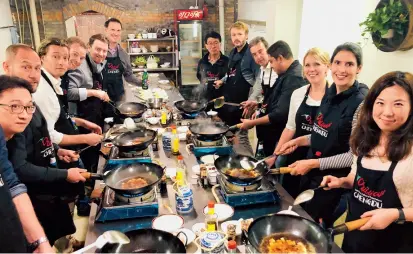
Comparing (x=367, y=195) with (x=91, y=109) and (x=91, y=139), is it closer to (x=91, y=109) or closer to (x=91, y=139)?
(x=91, y=139)

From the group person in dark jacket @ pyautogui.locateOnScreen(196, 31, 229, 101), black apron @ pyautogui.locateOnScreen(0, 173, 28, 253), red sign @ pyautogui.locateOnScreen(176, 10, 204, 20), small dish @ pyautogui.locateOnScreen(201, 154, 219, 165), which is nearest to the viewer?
black apron @ pyautogui.locateOnScreen(0, 173, 28, 253)

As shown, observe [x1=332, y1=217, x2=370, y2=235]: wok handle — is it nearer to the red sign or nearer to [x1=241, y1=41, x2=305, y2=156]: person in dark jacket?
[x1=241, y1=41, x2=305, y2=156]: person in dark jacket

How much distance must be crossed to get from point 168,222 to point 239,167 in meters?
0.77

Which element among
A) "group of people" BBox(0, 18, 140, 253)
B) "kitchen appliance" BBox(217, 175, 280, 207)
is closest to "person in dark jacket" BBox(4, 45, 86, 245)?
"group of people" BBox(0, 18, 140, 253)

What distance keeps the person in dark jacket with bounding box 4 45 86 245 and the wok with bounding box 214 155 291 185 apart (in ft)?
3.26

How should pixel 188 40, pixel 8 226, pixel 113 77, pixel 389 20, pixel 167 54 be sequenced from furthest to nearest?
pixel 167 54 → pixel 188 40 → pixel 113 77 → pixel 389 20 → pixel 8 226

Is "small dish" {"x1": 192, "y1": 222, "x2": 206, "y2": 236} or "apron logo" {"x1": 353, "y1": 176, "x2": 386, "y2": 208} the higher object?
"apron logo" {"x1": 353, "y1": 176, "x2": 386, "y2": 208}

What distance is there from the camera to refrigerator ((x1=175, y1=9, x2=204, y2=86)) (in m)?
8.47

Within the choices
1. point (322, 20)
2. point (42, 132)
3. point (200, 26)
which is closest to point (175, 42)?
point (200, 26)

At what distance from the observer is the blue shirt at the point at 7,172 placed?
172 centimetres

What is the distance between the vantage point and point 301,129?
9.86ft

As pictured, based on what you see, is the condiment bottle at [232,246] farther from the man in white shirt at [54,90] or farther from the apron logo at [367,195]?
the man in white shirt at [54,90]

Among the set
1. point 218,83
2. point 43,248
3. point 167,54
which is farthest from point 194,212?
point 167,54

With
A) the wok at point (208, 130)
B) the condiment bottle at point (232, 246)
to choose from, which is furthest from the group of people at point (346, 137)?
the condiment bottle at point (232, 246)
